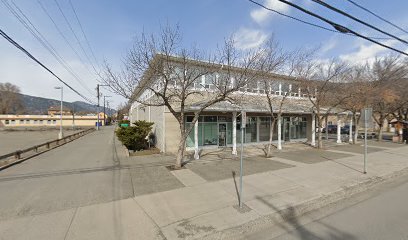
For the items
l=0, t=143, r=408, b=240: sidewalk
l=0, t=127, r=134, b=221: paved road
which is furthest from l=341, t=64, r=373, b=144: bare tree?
l=0, t=127, r=134, b=221: paved road

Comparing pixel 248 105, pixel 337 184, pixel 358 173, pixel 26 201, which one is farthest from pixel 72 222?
pixel 248 105

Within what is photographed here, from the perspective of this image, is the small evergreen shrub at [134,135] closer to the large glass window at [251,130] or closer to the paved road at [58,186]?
the paved road at [58,186]

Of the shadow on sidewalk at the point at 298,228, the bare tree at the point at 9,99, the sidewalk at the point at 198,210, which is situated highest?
the bare tree at the point at 9,99

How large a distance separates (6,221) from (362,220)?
7640 millimetres

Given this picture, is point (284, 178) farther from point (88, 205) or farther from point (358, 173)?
point (88, 205)

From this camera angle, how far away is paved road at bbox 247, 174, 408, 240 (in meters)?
4.27

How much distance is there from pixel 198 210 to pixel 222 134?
11.1 metres

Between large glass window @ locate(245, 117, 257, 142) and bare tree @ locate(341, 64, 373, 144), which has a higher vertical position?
bare tree @ locate(341, 64, 373, 144)

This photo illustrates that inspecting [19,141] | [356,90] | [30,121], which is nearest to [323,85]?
[356,90]

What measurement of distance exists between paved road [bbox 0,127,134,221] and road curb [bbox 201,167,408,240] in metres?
3.28

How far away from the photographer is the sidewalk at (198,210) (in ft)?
14.3

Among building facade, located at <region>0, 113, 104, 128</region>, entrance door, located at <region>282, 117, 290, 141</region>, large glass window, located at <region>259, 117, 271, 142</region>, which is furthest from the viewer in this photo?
building facade, located at <region>0, 113, 104, 128</region>

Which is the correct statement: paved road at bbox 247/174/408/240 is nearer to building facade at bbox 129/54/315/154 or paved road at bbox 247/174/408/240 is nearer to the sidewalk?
the sidewalk

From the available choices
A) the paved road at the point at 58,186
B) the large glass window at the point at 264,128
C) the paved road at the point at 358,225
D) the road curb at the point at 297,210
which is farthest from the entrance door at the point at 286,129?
the paved road at the point at 58,186
